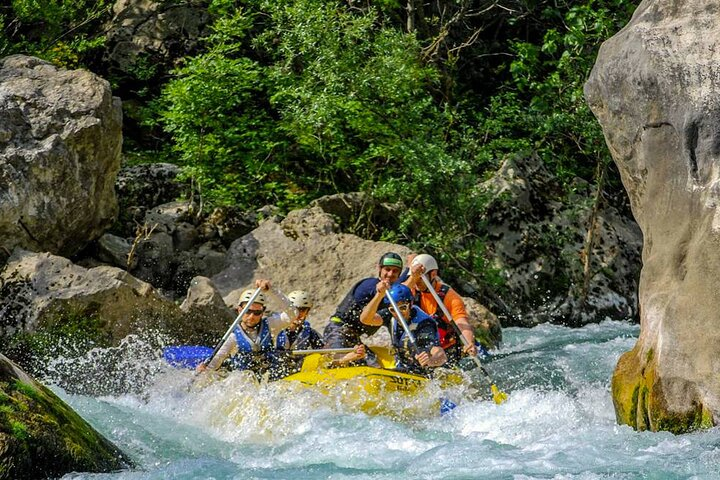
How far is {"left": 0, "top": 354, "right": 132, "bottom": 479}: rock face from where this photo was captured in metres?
5.20

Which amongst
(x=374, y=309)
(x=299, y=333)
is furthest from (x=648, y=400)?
(x=299, y=333)

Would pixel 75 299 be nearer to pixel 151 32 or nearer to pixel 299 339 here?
pixel 299 339

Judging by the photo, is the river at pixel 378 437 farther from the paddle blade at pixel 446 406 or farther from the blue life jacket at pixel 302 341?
the blue life jacket at pixel 302 341

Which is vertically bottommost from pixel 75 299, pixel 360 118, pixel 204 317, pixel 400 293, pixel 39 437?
pixel 204 317

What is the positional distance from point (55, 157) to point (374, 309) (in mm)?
4396

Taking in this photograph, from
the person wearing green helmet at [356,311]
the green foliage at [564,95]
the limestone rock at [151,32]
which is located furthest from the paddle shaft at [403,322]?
the limestone rock at [151,32]

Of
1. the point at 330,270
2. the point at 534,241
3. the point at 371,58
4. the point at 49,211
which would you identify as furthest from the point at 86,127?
the point at 534,241

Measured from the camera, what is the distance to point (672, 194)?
6.84 m

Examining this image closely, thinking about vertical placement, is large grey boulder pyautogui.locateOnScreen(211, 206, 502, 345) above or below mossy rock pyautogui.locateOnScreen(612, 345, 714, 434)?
below

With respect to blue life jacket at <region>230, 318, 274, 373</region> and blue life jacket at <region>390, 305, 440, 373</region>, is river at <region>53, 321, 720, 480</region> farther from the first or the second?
blue life jacket at <region>390, 305, 440, 373</region>

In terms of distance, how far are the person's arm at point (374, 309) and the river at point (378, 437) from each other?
102 cm

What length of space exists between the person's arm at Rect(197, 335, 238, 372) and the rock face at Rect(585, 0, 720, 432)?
3274mm

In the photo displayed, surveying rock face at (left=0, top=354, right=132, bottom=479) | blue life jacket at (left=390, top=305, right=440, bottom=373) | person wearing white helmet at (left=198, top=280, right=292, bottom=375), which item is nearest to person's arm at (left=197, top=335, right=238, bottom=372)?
person wearing white helmet at (left=198, top=280, right=292, bottom=375)

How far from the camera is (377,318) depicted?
8875 mm
